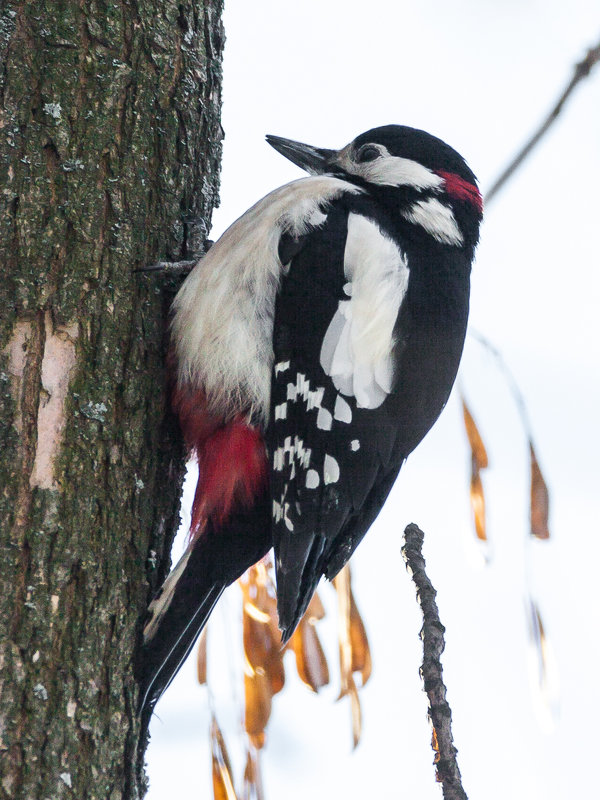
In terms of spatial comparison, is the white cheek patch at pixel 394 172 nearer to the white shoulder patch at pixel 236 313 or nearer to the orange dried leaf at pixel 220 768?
the white shoulder patch at pixel 236 313

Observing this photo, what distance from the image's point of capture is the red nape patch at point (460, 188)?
2.20 meters

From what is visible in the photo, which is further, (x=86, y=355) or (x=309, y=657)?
(x=309, y=657)

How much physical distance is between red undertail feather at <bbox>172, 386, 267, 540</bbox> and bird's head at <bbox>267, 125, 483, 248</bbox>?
23.6 inches

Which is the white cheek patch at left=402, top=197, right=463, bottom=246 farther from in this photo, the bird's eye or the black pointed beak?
the black pointed beak

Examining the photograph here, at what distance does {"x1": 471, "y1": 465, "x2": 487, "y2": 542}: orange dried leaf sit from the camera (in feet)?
6.06

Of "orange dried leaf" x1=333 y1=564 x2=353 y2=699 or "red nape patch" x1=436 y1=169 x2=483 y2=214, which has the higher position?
"red nape patch" x1=436 y1=169 x2=483 y2=214

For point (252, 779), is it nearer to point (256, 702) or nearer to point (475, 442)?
point (256, 702)

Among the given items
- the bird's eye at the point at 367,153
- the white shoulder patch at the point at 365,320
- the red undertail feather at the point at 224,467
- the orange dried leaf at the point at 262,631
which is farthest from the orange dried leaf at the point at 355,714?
the bird's eye at the point at 367,153

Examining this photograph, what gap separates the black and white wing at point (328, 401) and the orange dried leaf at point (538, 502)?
0.89ft

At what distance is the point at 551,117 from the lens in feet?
4.70

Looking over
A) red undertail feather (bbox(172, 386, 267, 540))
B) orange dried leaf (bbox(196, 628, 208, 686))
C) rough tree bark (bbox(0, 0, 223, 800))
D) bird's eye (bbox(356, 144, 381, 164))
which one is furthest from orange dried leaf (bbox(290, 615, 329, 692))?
bird's eye (bbox(356, 144, 381, 164))

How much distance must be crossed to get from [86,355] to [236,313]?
391 mm

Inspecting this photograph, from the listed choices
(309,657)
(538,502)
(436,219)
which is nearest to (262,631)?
(309,657)

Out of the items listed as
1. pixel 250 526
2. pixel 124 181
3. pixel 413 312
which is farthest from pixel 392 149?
pixel 250 526
